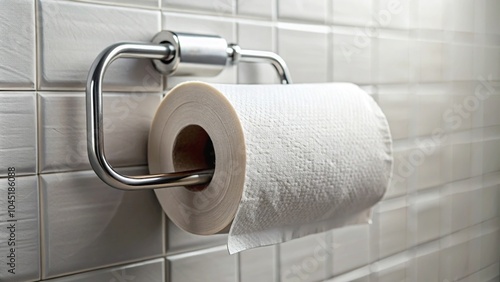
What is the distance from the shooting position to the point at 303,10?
0.74 m

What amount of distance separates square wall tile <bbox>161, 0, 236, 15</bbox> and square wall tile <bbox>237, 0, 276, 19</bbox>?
1 centimetres

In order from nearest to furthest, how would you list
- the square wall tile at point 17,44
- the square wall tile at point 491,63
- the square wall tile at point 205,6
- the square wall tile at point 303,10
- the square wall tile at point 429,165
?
1. the square wall tile at point 17,44
2. the square wall tile at point 205,6
3. the square wall tile at point 303,10
4. the square wall tile at point 429,165
5. the square wall tile at point 491,63

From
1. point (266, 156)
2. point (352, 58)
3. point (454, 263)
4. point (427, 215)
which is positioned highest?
point (352, 58)

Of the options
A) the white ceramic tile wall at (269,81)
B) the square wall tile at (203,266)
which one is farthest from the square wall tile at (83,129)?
the square wall tile at (203,266)

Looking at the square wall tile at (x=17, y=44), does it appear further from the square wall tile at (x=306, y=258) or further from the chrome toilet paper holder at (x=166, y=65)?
the square wall tile at (x=306, y=258)

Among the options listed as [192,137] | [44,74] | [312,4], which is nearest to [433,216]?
[312,4]

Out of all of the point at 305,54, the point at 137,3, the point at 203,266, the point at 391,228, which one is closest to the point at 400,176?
the point at 391,228

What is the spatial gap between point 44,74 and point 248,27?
0.82 ft

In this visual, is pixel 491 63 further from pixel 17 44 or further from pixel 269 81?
pixel 17 44

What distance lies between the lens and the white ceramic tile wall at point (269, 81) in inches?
20.4

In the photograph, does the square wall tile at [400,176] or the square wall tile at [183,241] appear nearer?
the square wall tile at [183,241]

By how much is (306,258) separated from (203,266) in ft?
0.56

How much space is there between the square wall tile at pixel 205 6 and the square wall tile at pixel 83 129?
93mm

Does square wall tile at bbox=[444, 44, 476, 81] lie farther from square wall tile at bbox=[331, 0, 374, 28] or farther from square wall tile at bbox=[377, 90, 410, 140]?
square wall tile at bbox=[331, 0, 374, 28]
